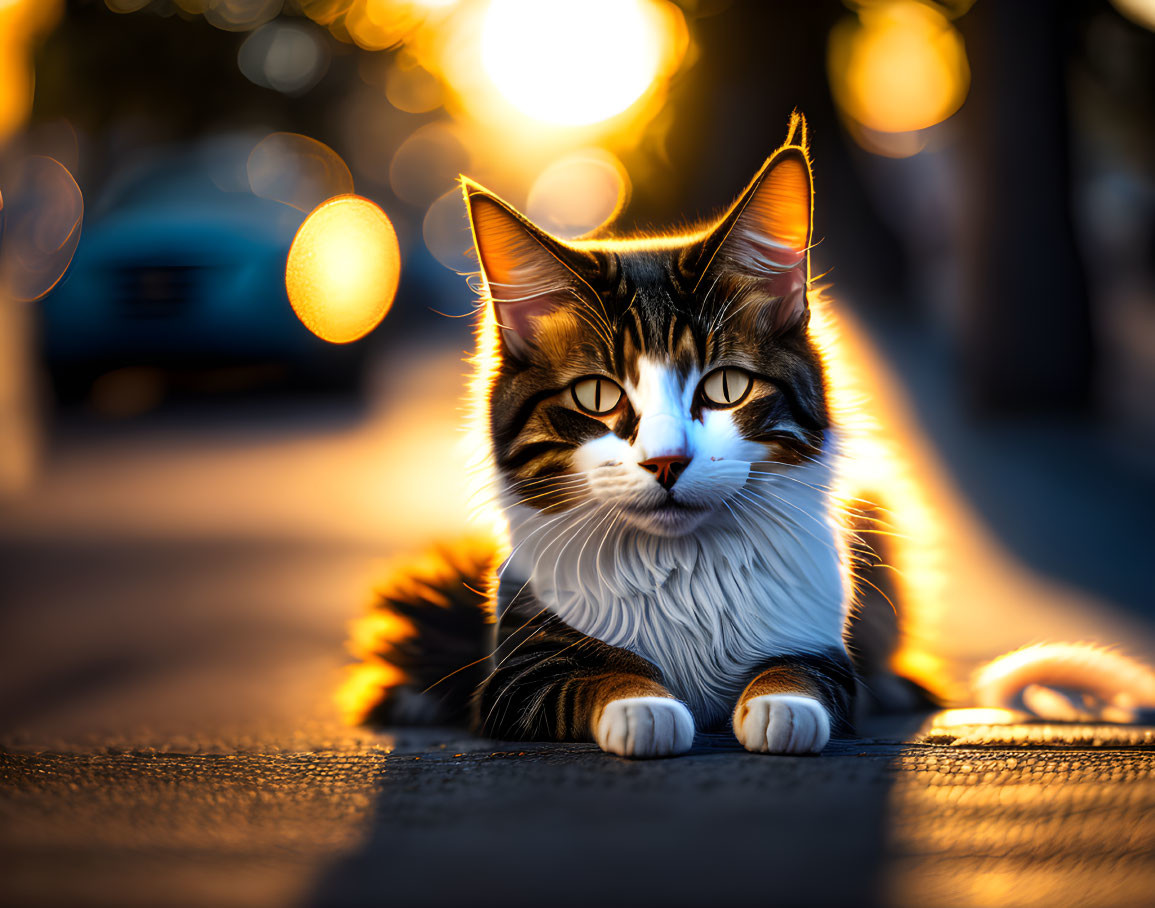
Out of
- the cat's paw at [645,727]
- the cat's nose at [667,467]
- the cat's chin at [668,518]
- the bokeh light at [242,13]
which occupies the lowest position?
the cat's paw at [645,727]

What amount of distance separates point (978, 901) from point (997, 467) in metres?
4.36

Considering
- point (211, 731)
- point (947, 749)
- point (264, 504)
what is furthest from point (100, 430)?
point (947, 749)

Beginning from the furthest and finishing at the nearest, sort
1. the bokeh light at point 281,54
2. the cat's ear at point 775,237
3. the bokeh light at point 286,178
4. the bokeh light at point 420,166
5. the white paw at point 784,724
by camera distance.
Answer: the bokeh light at point 420,166
the bokeh light at point 281,54
the bokeh light at point 286,178
the cat's ear at point 775,237
the white paw at point 784,724

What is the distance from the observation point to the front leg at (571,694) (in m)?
1.29

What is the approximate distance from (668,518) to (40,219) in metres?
11.8

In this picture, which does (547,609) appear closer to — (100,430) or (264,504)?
(264,504)

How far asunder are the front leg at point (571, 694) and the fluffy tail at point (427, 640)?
0.61ft

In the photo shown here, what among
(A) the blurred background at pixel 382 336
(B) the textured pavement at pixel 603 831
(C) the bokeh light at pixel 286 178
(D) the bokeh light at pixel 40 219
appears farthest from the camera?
(D) the bokeh light at pixel 40 219

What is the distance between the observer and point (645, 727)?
4.20 feet

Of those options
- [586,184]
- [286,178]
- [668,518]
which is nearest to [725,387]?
[668,518]

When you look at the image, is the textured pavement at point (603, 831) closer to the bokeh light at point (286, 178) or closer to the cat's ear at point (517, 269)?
the cat's ear at point (517, 269)

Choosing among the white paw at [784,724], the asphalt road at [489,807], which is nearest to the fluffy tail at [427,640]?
the asphalt road at [489,807]

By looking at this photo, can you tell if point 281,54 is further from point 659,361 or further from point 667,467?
point 667,467

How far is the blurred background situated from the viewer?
8.70 ft
